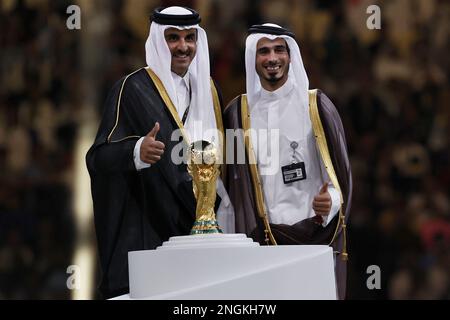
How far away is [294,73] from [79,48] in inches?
86.9

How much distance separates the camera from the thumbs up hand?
481 cm

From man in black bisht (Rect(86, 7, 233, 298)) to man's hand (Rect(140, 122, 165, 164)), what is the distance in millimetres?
59

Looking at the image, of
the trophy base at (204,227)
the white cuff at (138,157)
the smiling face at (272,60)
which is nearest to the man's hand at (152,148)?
the white cuff at (138,157)

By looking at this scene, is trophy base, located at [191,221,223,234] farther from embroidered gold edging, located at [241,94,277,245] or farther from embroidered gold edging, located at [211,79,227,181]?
embroidered gold edging, located at [211,79,227,181]

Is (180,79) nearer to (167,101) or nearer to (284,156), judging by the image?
(167,101)

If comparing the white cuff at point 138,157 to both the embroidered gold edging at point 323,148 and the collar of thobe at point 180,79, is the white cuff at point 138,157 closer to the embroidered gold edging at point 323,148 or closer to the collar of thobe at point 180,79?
the collar of thobe at point 180,79

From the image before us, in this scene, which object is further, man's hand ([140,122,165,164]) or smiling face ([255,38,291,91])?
smiling face ([255,38,291,91])

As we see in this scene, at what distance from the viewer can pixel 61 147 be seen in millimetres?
7086

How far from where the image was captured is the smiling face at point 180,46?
5031 mm

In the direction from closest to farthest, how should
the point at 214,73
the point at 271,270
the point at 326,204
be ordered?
the point at 271,270 < the point at 326,204 < the point at 214,73

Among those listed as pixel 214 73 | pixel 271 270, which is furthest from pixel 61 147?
pixel 271 270

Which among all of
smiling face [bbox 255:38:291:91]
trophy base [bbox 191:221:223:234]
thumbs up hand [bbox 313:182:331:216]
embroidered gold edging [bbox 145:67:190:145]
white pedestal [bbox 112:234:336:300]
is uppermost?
smiling face [bbox 255:38:291:91]

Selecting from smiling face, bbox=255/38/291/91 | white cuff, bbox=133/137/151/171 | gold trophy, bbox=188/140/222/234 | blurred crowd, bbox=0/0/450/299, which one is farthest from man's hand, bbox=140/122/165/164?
blurred crowd, bbox=0/0/450/299

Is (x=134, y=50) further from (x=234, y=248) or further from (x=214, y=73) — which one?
(x=234, y=248)
